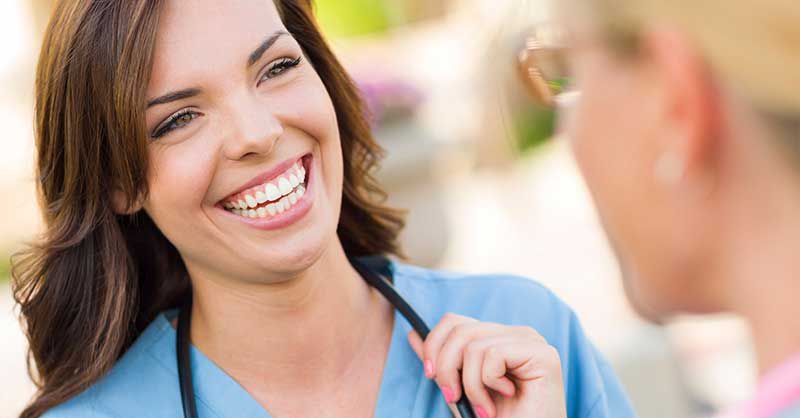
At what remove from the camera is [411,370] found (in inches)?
68.1

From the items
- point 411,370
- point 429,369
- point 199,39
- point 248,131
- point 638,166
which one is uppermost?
point 638,166

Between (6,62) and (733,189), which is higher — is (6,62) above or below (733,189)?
below

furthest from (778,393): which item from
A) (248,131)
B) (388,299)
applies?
(388,299)

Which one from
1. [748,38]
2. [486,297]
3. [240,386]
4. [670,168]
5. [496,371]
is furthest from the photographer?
[486,297]

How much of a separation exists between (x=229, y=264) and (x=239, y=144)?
0.67ft

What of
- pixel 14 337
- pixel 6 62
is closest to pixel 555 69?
pixel 14 337

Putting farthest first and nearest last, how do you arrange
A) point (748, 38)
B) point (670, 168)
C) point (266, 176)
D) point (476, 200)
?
point (476, 200)
point (266, 176)
point (670, 168)
point (748, 38)

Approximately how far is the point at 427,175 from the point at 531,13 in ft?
11.9

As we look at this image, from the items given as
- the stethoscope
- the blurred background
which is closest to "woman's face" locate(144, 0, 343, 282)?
the stethoscope

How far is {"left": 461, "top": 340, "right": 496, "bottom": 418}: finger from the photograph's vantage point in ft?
4.90

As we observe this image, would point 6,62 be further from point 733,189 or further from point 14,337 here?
point 733,189

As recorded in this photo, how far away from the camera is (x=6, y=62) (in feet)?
19.9

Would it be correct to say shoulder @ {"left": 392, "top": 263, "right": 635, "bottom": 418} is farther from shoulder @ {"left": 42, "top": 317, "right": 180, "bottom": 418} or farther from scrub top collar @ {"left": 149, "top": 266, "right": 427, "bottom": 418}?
shoulder @ {"left": 42, "top": 317, "right": 180, "bottom": 418}

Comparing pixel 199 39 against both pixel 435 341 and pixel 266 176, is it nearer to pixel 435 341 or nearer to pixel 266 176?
pixel 266 176
